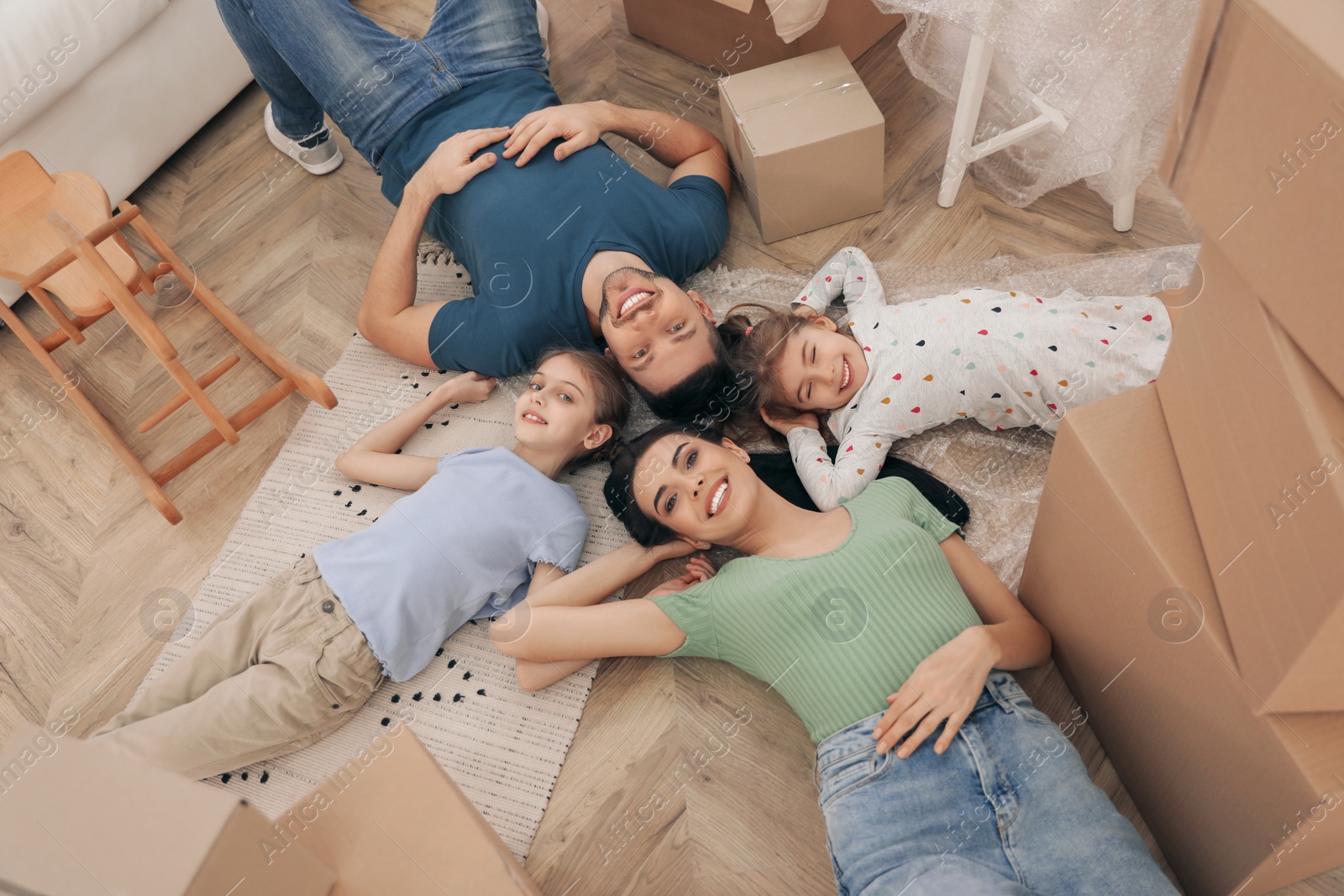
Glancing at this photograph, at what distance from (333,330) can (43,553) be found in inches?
25.7

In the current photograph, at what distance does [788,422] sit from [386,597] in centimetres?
71

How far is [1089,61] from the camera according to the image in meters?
1.36

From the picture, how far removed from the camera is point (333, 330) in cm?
182

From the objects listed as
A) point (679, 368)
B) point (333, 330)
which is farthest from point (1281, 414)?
point (333, 330)

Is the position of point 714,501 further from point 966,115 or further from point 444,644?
point 966,115

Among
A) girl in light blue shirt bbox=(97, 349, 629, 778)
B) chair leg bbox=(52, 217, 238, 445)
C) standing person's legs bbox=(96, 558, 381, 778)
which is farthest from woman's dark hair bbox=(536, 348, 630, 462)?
chair leg bbox=(52, 217, 238, 445)

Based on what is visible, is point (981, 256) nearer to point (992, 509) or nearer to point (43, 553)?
point (992, 509)

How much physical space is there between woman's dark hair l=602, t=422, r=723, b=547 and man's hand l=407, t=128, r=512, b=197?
60cm

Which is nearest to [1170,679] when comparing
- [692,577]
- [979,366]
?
[979,366]

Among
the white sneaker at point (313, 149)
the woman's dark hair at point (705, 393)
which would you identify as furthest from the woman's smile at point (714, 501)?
the white sneaker at point (313, 149)

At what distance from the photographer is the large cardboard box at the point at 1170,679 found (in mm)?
858

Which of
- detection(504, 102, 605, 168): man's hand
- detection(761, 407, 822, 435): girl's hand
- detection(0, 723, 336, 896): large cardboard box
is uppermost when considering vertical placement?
detection(504, 102, 605, 168): man's hand

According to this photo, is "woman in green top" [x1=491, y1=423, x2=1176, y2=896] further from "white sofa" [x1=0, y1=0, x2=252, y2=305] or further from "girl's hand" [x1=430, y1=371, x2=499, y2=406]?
"white sofa" [x1=0, y1=0, x2=252, y2=305]

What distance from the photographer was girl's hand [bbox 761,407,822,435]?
1511 millimetres
